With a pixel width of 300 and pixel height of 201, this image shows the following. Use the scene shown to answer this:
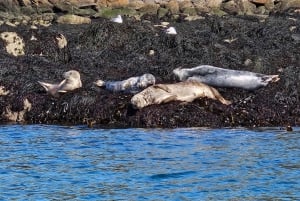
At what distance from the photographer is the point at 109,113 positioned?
12.3m

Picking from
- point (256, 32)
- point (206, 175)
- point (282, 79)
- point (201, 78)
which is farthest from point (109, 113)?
point (256, 32)

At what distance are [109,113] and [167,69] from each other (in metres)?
2.39

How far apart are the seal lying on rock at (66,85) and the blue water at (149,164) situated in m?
1.41

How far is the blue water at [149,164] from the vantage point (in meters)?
7.44

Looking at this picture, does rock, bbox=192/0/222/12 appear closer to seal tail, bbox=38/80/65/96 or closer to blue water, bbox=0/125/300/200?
seal tail, bbox=38/80/65/96

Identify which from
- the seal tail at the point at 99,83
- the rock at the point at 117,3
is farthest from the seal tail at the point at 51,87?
the rock at the point at 117,3

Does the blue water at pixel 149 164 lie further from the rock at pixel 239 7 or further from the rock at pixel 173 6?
the rock at pixel 239 7

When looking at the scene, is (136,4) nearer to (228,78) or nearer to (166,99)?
(228,78)

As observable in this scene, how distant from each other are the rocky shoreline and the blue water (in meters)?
0.59

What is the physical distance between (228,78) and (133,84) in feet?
5.55

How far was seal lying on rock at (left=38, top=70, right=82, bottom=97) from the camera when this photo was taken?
13180mm

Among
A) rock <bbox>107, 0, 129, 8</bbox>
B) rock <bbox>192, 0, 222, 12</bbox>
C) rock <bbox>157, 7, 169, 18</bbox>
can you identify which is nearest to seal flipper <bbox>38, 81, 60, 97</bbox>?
rock <bbox>157, 7, 169, 18</bbox>

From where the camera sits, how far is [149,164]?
8.88m

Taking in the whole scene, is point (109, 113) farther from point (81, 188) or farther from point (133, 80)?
point (81, 188)
